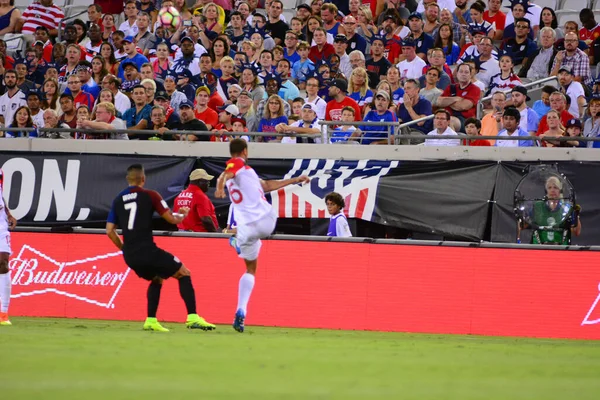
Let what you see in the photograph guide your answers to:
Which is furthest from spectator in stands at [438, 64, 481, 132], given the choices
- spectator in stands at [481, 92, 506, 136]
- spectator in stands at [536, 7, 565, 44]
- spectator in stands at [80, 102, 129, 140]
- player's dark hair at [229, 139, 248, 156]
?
player's dark hair at [229, 139, 248, 156]

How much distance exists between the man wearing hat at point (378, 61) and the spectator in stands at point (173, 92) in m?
3.75

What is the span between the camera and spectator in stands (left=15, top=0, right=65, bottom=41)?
26.3m

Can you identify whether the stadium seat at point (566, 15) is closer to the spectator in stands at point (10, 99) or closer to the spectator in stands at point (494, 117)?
the spectator in stands at point (494, 117)

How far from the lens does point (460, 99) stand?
65.6ft

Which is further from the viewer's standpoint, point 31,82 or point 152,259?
point 31,82

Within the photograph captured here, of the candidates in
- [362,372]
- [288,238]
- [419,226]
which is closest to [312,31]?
[419,226]

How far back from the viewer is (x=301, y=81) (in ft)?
71.1

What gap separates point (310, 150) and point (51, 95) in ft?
18.9

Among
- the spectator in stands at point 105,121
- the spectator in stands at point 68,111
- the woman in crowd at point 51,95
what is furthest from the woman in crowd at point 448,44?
the woman in crowd at point 51,95

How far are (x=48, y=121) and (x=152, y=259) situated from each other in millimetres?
8605

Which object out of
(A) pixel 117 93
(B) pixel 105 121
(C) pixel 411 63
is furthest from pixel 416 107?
(A) pixel 117 93

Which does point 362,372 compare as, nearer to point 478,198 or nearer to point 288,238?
point 288,238

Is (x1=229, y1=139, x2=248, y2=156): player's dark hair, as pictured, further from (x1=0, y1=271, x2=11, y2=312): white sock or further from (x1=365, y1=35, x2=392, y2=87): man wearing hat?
(x1=365, y1=35, x2=392, y2=87): man wearing hat

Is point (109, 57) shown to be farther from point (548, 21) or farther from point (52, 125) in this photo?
point (548, 21)
